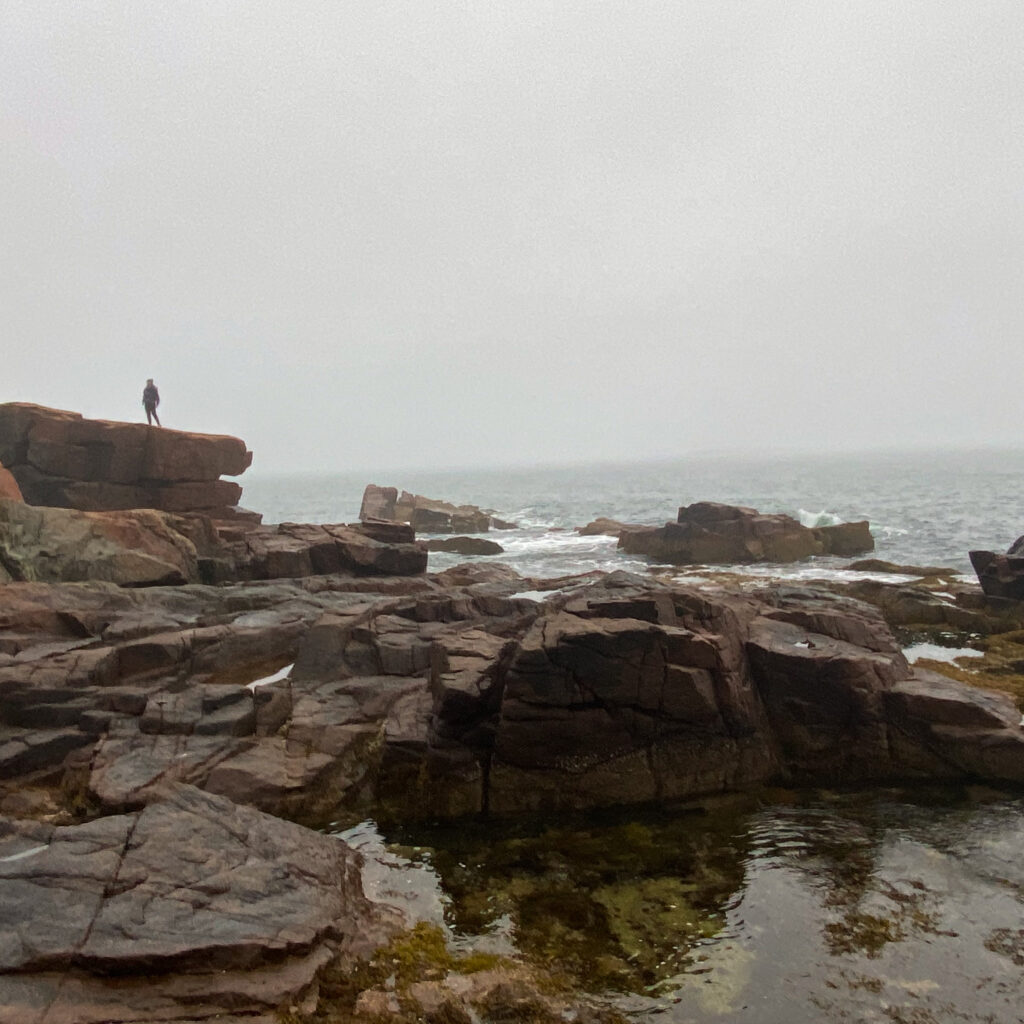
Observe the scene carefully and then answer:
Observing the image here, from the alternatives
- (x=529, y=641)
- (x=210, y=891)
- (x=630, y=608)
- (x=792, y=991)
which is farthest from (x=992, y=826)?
(x=210, y=891)

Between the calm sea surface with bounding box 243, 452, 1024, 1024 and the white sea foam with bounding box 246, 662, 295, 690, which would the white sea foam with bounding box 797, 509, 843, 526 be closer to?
the calm sea surface with bounding box 243, 452, 1024, 1024

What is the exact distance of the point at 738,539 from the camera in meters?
43.2

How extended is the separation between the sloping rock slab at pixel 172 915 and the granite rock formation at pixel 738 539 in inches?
1429

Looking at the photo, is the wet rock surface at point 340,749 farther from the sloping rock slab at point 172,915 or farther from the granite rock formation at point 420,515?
the granite rock formation at point 420,515

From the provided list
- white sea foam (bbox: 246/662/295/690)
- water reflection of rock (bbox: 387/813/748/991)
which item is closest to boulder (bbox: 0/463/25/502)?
white sea foam (bbox: 246/662/295/690)

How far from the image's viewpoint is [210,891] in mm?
8453

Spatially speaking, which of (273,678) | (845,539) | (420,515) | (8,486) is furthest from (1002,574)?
(420,515)

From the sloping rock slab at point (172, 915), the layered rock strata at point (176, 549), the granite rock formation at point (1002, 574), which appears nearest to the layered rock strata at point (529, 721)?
the sloping rock slab at point (172, 915)

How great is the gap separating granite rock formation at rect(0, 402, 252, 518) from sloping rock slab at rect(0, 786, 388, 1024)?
966 inches

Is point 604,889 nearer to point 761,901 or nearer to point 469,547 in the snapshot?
point 761,901

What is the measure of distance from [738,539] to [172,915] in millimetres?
39701

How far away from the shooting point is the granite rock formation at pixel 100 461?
100ft

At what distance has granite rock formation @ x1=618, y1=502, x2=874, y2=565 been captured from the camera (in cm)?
4294

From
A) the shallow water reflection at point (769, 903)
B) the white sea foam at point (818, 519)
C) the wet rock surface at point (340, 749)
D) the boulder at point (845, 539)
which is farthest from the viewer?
the white sea foam at point (818, 519)
